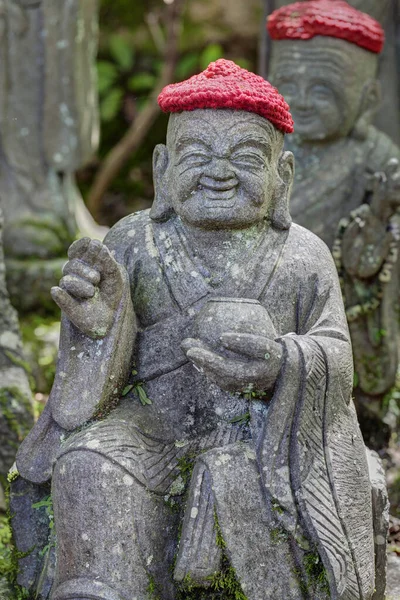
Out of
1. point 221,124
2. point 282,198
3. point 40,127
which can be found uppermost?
point 221,124

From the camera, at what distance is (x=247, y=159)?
365 cm

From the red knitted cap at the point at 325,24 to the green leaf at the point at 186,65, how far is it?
3799 millimetres

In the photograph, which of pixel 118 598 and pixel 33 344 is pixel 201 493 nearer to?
pixel 118 598

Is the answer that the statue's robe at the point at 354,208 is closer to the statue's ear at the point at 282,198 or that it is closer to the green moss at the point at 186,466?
the statue's ear at the point at 282,198

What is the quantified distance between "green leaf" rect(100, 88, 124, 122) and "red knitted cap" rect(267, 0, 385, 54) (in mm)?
3853

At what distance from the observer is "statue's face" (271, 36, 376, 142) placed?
18.2ft

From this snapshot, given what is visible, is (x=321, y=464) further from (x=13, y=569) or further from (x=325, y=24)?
(x=325, y=24)

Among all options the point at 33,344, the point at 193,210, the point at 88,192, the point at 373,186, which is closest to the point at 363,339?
the point at 373,186

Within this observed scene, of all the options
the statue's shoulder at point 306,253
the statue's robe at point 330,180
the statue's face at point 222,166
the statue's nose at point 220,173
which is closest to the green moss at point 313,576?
the statue's shoulder at point 306,253

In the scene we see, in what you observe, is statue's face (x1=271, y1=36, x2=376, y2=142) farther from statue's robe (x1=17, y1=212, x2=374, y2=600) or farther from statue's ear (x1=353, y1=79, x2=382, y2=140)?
statue's robe (x1=17, y1=212, x2=374, y2=600)

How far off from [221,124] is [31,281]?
2.87 m

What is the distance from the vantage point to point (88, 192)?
939 centimetres

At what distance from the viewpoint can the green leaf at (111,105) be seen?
30.9ft

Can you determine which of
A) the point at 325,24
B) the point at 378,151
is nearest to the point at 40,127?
the point at 325,24
